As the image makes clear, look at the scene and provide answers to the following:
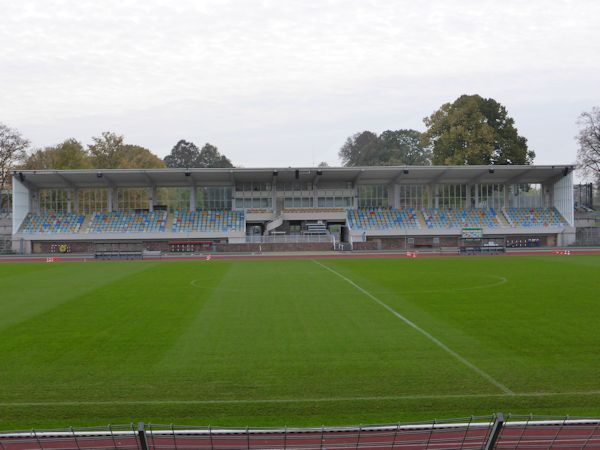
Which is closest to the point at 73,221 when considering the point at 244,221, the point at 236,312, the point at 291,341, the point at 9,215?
the point at 9,215

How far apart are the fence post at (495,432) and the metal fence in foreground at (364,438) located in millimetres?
91

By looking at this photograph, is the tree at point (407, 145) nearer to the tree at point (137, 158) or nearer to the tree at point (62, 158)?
the tree at point (137, 158)

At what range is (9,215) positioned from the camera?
7688 centimetres

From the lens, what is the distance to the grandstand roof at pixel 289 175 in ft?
221

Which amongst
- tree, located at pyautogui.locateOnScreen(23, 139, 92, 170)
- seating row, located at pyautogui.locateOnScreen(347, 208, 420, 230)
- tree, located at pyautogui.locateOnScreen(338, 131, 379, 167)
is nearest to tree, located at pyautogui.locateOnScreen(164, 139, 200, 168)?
tree, located at pyautogui.locateOnScreen(338, 131, 379, 167)

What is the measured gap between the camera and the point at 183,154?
155 meters

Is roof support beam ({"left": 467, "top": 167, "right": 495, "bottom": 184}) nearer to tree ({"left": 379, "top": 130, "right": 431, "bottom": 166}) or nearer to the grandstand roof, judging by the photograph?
Result: the grandstand roof

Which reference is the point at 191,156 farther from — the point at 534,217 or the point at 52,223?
the point at 534,217

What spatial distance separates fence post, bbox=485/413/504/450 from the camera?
5.07m

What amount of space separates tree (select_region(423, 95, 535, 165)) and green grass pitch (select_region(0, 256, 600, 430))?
56.4 meters

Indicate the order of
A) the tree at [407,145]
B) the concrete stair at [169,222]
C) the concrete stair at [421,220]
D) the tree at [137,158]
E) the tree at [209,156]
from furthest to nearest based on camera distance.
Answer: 1. the tree at [209,156]
2. the tree at [407,145]
3. the tree at [137,158]
4. the concrete stair at [421,220]
5. the concrete stair at [169,222]

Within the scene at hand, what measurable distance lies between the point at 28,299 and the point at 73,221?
48.0 m

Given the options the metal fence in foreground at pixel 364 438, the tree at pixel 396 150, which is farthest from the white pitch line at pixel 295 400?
the tree at pixel 396 150

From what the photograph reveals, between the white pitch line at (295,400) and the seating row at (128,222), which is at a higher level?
the seating row at (128,222)
